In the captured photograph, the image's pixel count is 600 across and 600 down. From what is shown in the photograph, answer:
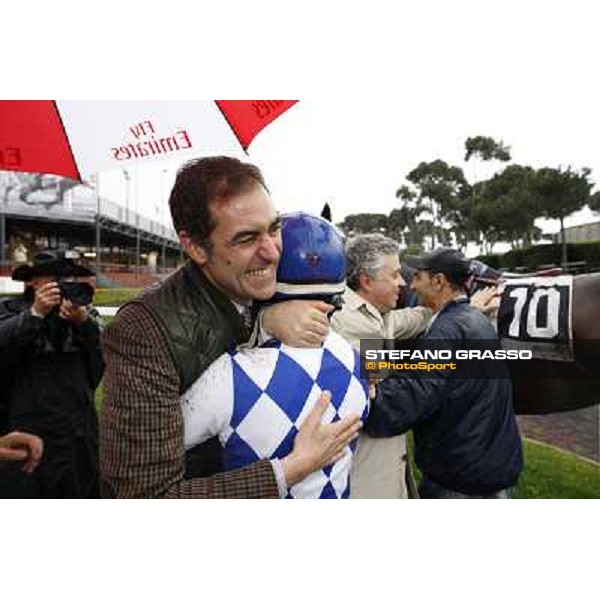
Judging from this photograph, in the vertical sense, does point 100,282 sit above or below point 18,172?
below

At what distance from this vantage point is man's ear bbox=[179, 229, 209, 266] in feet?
4.05

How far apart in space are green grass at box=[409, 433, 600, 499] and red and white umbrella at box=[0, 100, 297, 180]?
115 centimetres

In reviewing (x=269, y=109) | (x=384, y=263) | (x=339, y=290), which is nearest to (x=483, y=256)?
(x=384, y=263)

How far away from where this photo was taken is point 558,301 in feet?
5.82

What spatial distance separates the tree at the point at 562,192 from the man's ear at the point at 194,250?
3.81 feet

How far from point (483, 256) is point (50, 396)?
1532 mm

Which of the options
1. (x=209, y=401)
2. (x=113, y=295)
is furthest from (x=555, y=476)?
(x=113, y=295)

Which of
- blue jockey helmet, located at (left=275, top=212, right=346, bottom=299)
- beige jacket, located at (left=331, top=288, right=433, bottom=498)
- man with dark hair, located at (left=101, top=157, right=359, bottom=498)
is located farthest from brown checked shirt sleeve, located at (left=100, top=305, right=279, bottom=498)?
beige jacket, located at (left=331, top=288, right=433, bottom=498)

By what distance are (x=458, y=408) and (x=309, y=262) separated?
73 cm

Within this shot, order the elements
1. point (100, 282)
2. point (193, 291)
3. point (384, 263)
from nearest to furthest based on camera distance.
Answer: point (193, 291) → point (384, 263) → point (100, 282)

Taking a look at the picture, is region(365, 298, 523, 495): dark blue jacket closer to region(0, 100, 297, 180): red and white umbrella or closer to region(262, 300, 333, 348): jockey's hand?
region(262, 300, 333, 348): jockey's hand

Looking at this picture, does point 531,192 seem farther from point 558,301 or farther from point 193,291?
point 193,291

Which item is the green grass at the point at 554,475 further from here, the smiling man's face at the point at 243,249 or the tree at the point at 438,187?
the smiling man's face at the point at 243,249

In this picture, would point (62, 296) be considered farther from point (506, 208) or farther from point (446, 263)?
point (506, 208)
